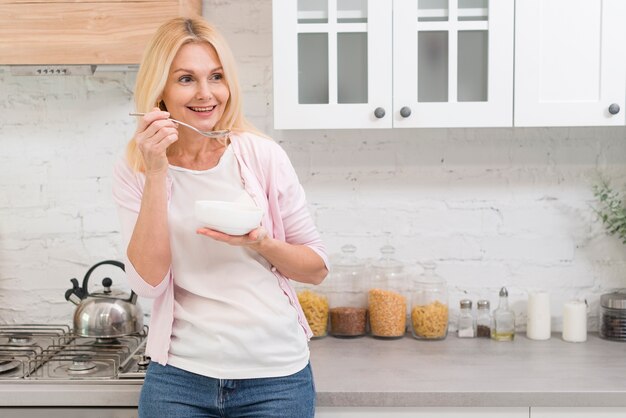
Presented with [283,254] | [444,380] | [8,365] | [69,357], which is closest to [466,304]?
[444,380]

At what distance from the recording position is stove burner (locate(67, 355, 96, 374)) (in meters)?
2.10

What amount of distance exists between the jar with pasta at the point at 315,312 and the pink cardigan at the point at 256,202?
1.98ft

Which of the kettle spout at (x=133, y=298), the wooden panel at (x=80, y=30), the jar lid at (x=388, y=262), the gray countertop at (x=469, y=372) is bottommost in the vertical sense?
the gray countertop at (x=469, y=372)

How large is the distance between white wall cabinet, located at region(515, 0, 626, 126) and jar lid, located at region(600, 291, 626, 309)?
1.99 feet

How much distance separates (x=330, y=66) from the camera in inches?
88.4

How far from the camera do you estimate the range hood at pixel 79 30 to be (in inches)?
85.2

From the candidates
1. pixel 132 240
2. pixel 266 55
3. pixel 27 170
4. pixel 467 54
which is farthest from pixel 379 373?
pixel 27 170

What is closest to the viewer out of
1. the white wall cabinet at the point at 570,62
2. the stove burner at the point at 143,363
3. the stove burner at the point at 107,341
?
the stove burner at the point at 143,363

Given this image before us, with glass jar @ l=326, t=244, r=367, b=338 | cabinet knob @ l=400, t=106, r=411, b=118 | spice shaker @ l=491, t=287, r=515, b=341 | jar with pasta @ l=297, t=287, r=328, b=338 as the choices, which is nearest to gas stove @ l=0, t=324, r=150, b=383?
jar with pasta @ l=297, t=287, r=328, b=338

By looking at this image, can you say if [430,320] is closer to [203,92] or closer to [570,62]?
[570,62]

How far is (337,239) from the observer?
2.65 metres

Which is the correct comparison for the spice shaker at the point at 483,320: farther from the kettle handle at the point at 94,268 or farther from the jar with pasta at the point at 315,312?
the kettle handle at the point at 94,268

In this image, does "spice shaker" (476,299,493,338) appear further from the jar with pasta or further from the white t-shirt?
the white t-shirt

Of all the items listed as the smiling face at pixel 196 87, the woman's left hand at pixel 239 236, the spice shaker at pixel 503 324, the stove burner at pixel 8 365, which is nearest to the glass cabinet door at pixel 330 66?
the smiling face at pixel 196 87
